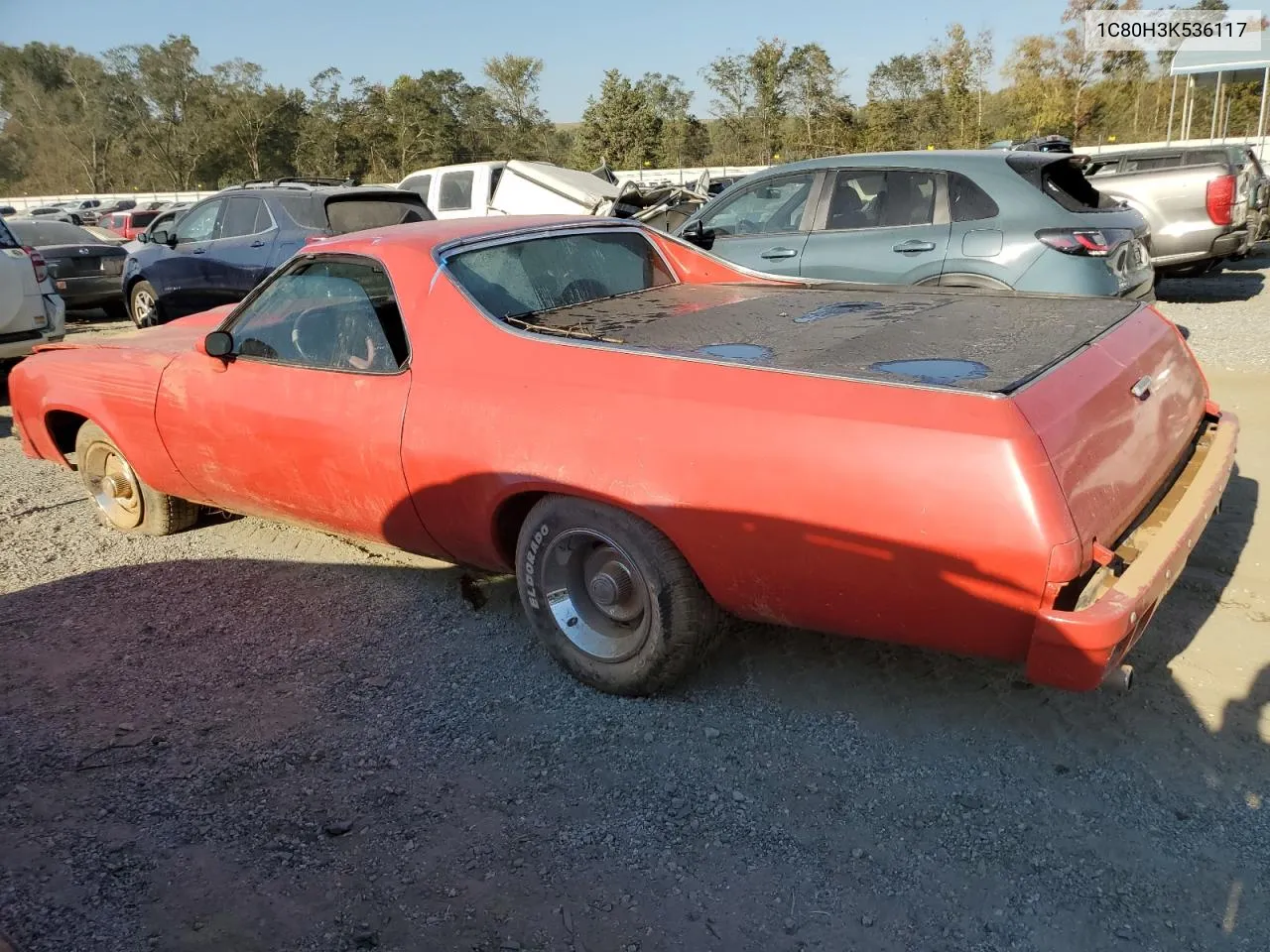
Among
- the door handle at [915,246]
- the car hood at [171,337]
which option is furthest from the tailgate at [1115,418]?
the car hood at [171,337]

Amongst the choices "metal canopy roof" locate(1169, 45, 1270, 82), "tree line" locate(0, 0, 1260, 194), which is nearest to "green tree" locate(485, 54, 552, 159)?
"tree line" locate(0, 0, 1260, 194)

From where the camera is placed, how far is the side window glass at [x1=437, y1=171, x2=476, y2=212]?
1319 cm

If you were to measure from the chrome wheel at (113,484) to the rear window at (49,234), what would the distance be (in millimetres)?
10053

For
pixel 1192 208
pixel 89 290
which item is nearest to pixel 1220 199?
pixel 1192 208

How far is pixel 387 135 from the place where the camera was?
148ft

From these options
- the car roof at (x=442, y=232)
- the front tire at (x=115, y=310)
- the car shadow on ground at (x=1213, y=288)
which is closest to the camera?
the car roof at (x=442, y=232)

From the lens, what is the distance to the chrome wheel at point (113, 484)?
16.6 ft

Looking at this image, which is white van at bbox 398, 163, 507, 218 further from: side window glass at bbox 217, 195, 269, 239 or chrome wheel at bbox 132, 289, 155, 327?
chrome wheel at bbox 132, 289, 155, 327

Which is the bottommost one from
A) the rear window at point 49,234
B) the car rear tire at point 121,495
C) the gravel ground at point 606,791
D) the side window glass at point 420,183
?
the gravel ground at point 606,791

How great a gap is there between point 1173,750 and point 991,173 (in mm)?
4496

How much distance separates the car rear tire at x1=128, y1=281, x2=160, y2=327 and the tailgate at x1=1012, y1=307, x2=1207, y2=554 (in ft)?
34.4

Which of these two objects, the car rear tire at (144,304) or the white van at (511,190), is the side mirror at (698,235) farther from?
the car rear tire at (144,304)

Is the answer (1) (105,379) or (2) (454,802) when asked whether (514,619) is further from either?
(1) (105,379)

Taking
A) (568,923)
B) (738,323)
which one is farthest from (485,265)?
(568,923)
